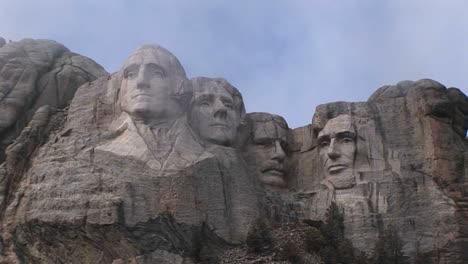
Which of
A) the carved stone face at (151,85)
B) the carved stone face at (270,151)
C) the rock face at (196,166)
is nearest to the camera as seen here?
the rock face at (196,166)

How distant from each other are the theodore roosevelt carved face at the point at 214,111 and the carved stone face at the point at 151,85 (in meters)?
0.41

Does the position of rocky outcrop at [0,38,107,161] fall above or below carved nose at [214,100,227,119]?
above

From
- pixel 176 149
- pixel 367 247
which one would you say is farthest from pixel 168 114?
pixel 367 247

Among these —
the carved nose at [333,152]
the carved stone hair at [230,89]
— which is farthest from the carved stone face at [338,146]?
the carved stone hair at [230,89]

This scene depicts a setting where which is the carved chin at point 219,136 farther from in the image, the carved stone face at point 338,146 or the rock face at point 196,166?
the carved stone face at point 338,146

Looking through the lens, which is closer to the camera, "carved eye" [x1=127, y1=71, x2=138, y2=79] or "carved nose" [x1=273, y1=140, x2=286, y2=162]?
"carved eye" [x1=127, y1=71, x2=138, y2=79]

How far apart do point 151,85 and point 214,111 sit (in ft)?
3.91

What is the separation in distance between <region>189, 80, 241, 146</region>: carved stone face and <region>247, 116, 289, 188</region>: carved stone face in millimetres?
601

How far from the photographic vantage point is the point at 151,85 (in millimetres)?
20172

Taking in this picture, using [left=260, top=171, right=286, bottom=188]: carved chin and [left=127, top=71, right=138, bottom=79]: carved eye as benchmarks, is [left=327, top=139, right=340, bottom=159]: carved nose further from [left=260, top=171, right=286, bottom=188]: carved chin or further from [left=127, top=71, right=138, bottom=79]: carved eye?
[left=127, top=71, right=138, bottom=79]: carved eye

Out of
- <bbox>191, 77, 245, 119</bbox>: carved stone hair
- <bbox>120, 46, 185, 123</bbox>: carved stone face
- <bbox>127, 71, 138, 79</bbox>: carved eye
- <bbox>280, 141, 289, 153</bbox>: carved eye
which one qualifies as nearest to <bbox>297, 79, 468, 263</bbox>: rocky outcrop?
<bbox>280, 141, 289, 153</bbox>: carved eye

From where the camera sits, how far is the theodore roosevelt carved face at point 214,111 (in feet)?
67.7

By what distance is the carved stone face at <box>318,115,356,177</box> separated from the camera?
68.3 ft

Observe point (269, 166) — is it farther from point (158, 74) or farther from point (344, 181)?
point (158, 74)
